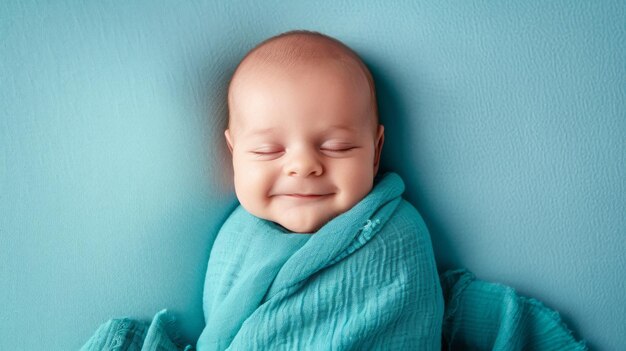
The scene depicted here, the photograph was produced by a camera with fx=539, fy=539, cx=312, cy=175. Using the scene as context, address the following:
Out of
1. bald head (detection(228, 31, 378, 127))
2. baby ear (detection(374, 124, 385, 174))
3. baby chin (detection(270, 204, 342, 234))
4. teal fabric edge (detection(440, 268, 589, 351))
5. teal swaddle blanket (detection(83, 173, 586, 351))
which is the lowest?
teal fabric edge (detection(440, 268, 589, 351))

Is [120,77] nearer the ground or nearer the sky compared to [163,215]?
nearer the sky

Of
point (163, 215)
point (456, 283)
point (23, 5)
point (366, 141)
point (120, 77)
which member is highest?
point (23, 5)

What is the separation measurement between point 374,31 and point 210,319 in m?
0.59

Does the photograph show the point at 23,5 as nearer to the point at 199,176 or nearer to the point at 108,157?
the point at 108,157

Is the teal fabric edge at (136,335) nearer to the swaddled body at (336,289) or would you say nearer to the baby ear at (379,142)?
the swaddled body at (336,289)

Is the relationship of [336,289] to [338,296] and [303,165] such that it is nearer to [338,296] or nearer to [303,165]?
[338,296]

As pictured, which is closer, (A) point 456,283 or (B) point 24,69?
(B) point 24,69

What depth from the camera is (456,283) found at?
1.01m

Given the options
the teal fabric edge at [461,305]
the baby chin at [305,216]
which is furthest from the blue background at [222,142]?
the baby chin at [305,216]

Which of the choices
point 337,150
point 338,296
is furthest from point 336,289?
point 337,150

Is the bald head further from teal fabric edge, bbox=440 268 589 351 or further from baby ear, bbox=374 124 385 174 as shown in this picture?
teal fabric edge, bbox=440 268 589 351

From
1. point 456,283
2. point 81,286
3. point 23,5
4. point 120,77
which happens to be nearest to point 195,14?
point 120,77

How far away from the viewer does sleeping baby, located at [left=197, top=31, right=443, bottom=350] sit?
0.86 metres

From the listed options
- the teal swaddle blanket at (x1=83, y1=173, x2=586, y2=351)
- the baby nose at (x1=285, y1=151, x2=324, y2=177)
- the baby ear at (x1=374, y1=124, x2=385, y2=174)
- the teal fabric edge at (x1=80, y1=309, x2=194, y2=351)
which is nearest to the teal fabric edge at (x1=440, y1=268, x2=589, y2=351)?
the teal swaddle blanket at (x1=83, y1=173, x2=586, y2=351)
